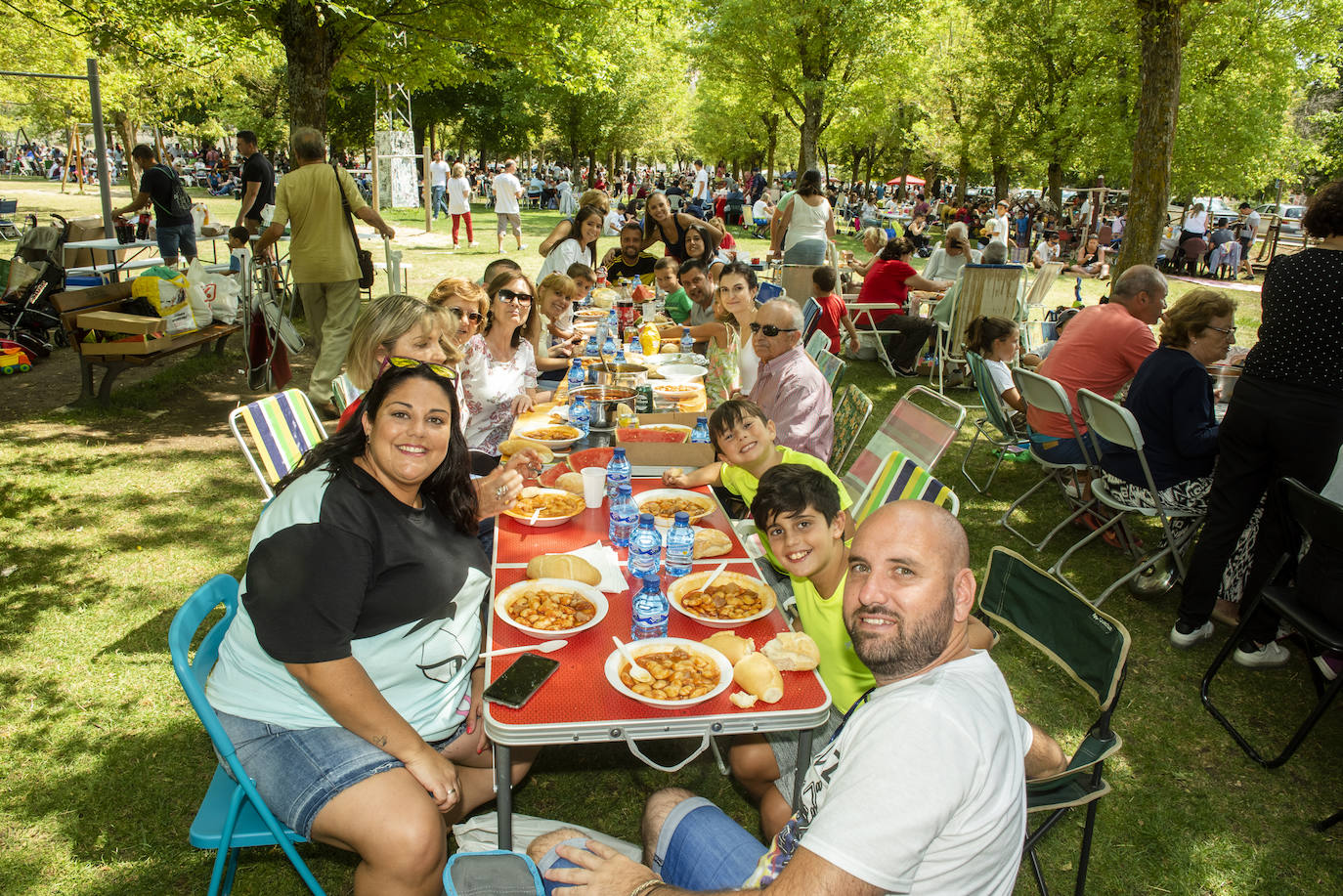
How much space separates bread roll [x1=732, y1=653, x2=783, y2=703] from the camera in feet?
6.93

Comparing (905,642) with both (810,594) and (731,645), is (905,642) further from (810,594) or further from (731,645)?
(810,594)

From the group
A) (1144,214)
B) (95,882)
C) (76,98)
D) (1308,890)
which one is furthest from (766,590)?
(76,98)

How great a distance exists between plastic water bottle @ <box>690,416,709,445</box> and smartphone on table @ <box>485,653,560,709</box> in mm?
1971

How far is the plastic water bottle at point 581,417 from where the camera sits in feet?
14.5

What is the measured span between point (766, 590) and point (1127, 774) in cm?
197

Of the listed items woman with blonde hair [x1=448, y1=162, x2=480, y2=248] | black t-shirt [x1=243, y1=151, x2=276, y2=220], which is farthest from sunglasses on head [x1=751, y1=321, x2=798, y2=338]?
woman with blonde hair [x1=448, y1=162, x2=480, y2=248]

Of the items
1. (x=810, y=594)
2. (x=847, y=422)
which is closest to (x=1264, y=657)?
(x=847, y=422)

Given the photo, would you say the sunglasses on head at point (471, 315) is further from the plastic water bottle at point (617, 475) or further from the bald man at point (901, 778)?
the bald man at point (901, 778)

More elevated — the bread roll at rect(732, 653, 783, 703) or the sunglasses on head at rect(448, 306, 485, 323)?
the sunglasses on head at rect(448, 306, 485, 323)

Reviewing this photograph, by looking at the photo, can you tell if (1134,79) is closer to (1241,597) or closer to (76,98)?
(1241,597)

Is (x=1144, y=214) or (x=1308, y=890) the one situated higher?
(x=1144, y=214)

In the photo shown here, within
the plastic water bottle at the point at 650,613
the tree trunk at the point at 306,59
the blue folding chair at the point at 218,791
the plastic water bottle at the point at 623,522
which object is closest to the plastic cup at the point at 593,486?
the plastic water bottle at the point at 623,522

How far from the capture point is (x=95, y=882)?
2.61m

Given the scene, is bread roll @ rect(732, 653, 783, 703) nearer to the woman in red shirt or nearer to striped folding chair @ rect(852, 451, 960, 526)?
striped folding chair @ rect(852, 451, 960, 526)
